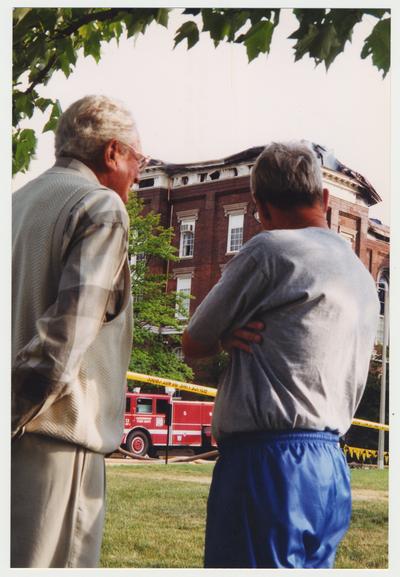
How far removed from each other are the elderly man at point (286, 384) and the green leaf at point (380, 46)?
3.50 ft

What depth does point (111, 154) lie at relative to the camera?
1.86 m

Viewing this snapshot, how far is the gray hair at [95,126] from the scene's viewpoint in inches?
72.2

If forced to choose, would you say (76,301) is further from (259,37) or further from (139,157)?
(259,37)

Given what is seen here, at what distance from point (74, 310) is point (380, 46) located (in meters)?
1.68

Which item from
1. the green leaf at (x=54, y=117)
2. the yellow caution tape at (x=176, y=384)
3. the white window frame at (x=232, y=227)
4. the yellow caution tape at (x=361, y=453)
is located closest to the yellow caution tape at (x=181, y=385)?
the yellow caution tape at (x=176, y=384)

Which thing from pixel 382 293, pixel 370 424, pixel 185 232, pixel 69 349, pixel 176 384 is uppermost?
pixel 185 232

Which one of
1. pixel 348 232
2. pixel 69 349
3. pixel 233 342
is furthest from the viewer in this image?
pixel 348 232

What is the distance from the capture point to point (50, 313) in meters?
1.65

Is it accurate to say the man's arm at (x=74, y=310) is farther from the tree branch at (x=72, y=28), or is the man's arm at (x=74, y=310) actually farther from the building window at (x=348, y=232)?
the tree branch at (x=72, y=28)

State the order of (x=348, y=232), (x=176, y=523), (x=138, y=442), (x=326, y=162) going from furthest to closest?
(x=138, y=442) < (x=176, y=523) < (x=326, y=162) < (x=348, y=232)

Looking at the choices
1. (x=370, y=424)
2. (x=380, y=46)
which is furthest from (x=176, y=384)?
(x=380, y=46)

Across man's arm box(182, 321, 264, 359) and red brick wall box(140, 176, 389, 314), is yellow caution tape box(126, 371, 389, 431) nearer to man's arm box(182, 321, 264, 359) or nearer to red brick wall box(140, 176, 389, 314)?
red brick wall box(140, 176, 389, 314)

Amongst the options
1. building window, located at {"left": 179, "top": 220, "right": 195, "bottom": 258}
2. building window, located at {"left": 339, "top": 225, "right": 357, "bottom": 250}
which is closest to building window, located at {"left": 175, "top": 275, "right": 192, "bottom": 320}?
building window, located at {"left": 179, "top": 220, "right": 195, "bottom": 258}

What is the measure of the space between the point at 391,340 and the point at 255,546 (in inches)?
43.9
